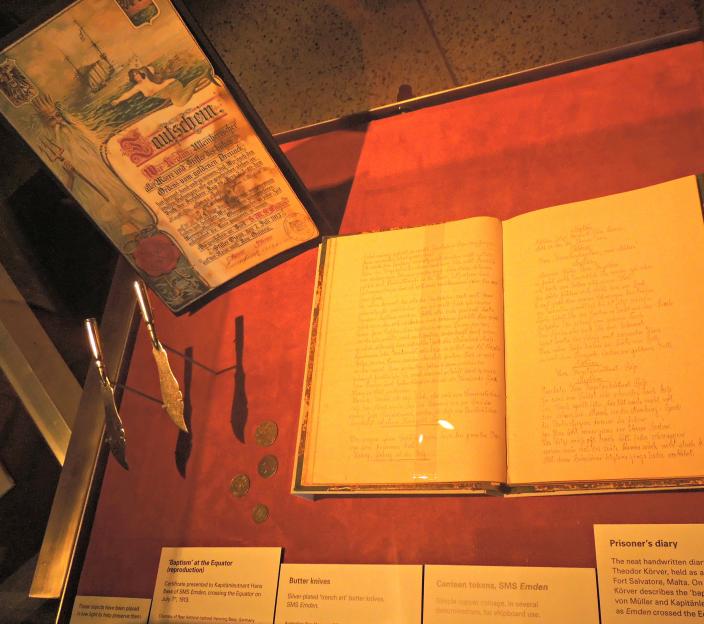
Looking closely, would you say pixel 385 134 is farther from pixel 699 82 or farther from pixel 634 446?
pixel 634 446

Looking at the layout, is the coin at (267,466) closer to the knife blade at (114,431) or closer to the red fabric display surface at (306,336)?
the red fabric display surface at (306,336)

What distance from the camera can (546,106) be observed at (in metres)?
1.56

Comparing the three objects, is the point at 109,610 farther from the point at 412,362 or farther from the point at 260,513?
the point at 412,362

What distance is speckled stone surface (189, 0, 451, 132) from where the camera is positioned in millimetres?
2121

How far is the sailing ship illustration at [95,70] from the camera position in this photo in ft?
4.12

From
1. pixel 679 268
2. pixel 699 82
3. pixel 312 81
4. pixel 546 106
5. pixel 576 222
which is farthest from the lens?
pixel 312 81

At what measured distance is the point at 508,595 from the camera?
1.09 metres

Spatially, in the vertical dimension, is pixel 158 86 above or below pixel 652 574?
above

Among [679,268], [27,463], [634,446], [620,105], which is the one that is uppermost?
[620,105]

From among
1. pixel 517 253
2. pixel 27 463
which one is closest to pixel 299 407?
pixel 517 253

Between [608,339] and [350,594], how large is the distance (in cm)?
68

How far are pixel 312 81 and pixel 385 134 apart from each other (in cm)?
63

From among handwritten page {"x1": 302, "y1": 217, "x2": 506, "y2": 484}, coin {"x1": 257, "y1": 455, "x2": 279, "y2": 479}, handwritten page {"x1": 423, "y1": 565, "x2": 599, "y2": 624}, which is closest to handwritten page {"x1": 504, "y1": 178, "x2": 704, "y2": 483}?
handwritten page {"x1": 302, "y1": 217, "x2": 506, "y2": 484}

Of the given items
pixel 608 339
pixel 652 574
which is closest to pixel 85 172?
pixel 608 339
